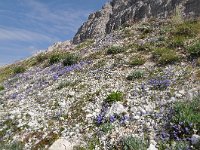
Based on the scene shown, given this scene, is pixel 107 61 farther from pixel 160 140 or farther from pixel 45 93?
pixel 160 140

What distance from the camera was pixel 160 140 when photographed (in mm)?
11945

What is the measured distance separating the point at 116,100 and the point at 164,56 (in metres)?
4.39

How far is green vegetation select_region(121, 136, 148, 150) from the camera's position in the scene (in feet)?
38.2

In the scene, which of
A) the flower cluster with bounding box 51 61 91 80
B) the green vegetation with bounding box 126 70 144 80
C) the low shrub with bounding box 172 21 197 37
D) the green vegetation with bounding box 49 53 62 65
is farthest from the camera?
the green vegetation with bounding box 49 53 62 65

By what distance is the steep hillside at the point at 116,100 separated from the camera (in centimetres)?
1248

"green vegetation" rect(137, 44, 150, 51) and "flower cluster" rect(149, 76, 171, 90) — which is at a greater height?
"green vegetation" rect(137, 44, 150, 51)

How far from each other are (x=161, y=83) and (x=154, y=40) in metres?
6.88

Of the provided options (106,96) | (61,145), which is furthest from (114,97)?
(61,145)

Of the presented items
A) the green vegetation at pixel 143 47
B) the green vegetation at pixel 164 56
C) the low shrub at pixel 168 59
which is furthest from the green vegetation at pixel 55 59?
the low shrub at pixel 168 59

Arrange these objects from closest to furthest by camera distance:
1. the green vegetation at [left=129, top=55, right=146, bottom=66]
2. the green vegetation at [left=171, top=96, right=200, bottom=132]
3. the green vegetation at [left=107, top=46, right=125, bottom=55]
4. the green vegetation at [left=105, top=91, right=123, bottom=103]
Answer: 1. the green vegetation at [left=171, top=96, right=200, bottom=132]
2. the green vegetation at [left=105, top=91, right=123, bottom=103]
3. the green vegetation at [left=129, top=55, right=146, bottom=66]
4. the green vegetation at [left=107, top=46, right=125, bottom=55]

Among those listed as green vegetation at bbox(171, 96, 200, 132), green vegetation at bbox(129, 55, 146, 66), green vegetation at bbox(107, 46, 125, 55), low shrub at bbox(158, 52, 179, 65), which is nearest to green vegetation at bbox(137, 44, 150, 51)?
green vegetation at bbox(107, 46, 125, 55)

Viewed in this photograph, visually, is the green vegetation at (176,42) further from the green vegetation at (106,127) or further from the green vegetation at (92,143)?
the green vegetation at (92,143)

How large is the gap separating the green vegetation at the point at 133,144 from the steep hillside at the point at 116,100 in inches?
1.2

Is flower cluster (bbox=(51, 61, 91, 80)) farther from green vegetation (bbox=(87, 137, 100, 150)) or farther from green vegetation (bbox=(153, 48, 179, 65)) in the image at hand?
green vegetation (bbox=(87, 137, 100, 150))
